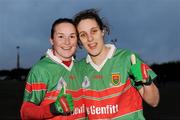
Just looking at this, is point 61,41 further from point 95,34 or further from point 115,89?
point 115,89

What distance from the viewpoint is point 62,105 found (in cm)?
448

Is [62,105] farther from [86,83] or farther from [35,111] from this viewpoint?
[86,83]

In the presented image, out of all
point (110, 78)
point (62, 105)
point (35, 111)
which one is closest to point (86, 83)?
point (110, 78)

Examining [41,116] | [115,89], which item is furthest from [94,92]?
[41,116]

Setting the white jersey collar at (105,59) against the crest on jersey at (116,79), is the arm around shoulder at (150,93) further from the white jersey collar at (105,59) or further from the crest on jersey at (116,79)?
the white jersey collar at (105,59)

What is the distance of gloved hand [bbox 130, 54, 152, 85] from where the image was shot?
4520 millimetres

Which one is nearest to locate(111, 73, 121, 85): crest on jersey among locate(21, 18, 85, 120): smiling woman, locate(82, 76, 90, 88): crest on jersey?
locate(82, 76, 90, 88): crest on jersey

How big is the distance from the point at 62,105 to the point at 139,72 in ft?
2.71

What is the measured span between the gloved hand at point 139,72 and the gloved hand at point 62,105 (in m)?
0.69

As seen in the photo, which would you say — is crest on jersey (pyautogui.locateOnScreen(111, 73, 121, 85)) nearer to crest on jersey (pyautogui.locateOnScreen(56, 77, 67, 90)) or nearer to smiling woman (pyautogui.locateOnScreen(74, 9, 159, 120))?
smiling woman (pyautogui.locateOnScreen(74, 9, 159, 120))

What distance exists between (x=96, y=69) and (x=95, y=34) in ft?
1.23

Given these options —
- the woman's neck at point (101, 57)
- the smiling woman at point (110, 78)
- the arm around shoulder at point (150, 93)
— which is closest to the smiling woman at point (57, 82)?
the smiling woman at point (110, 78)

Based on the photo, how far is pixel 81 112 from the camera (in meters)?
4.83

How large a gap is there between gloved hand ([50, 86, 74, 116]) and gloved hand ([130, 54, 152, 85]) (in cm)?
69
